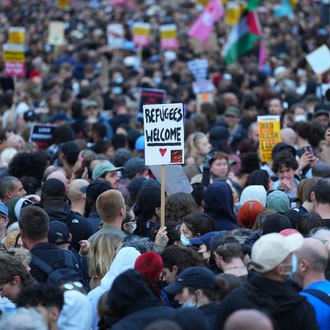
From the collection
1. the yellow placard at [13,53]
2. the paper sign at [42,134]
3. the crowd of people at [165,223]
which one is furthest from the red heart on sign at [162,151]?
the yellow placard at [13,53]

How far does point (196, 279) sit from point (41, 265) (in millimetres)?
1501

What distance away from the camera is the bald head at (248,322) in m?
5.31

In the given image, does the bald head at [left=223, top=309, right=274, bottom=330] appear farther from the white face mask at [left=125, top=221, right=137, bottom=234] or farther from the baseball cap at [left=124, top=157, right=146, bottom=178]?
the baseball cap at [left=124, top=157, right=146, bottom=178]

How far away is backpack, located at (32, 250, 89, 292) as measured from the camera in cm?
766

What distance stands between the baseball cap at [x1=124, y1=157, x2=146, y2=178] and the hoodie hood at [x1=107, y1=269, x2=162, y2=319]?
5.22 m

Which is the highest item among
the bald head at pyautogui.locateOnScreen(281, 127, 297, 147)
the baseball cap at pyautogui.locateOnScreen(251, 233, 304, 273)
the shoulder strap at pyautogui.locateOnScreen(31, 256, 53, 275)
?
the bald head at pyautogui.locateOnScreen(281, 127, 297, 147)

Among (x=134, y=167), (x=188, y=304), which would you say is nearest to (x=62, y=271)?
(x=188, y=304)

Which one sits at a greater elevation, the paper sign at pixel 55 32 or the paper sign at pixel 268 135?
the paper sign at pixel 55 32

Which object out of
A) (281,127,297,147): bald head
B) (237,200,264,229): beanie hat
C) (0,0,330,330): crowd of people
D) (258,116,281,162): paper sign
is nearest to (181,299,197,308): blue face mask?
(0,0,330,330): crowd of people

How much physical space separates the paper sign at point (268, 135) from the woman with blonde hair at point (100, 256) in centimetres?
501

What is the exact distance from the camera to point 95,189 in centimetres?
1020

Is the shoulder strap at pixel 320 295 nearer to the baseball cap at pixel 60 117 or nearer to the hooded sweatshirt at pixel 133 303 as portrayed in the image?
the hooded sweatshirt at pixel 133 303

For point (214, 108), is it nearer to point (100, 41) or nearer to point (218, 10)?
point (218, 10)

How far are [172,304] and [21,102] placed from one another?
11830mm
